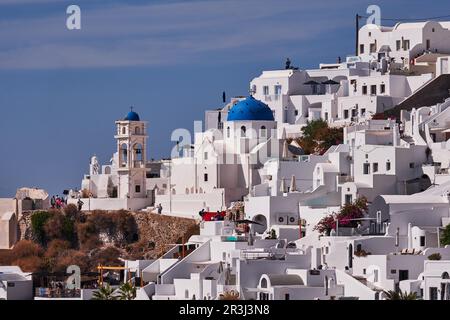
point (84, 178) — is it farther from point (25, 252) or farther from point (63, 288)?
point (63, 288)

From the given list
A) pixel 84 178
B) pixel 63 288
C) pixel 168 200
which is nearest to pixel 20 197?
pixel 84 178

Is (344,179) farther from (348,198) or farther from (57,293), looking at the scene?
(57,293)

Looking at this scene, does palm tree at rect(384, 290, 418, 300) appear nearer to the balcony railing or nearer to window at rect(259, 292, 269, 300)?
window at rect(259, 292, 269, 300)

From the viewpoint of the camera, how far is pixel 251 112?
8412 cm

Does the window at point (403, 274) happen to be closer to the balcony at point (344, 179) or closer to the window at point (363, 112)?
the balcony at point (344, 179)

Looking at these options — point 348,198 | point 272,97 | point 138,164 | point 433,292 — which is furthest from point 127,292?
point 272,97

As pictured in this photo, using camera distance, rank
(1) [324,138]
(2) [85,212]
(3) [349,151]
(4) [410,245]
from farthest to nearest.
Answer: (2) [85,212] < (1) [324,138] < (3) [349,151] < (4) [410,245]

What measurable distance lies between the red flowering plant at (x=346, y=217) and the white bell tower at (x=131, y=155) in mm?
18375

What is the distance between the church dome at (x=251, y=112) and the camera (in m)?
84.1

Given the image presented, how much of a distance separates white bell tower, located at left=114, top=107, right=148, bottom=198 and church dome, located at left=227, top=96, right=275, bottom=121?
4801 mm

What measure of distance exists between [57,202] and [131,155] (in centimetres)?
488

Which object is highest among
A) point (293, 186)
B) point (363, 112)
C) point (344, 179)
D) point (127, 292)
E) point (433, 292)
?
point (363, 112)

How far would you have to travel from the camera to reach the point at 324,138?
80.9m
